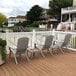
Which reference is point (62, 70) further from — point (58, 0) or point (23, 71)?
point (58, 0)

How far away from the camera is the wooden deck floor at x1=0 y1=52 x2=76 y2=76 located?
620 cm

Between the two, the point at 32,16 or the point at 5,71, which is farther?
the point at 32,16

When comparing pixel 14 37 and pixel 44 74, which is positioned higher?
pixel 14 37

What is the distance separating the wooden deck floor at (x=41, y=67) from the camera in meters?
6.20

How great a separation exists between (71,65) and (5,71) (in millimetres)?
2165

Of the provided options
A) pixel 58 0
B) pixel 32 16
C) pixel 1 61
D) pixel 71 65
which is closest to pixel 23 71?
pixel 1 61

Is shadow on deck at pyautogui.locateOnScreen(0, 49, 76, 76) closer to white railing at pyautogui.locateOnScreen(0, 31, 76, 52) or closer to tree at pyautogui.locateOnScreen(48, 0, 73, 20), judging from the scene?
white railing at pyautogui.locateOnScreen(0, 31, 76, 52)

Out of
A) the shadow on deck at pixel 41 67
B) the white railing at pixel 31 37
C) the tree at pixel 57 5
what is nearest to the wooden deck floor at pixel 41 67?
the shadow on deck at pixel 41 67

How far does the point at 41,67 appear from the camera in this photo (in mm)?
6887

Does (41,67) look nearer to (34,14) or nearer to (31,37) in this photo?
(31,37)

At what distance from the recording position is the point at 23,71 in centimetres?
642

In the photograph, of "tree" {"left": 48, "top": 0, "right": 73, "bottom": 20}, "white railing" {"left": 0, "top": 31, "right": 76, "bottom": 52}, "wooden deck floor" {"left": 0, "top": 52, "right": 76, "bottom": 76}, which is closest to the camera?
"wooden deck floor" {"left": 0, "top": 52, "right": 76, "bottom": 76}

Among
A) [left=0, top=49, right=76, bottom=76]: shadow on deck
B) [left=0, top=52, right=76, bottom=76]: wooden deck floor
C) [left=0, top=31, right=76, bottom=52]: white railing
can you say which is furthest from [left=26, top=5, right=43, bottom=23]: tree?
[left=0, top=52, right=76, bottom=76]: wooden deck floor

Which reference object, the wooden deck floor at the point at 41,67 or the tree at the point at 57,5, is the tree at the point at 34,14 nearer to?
the tree at the point at 57,5
